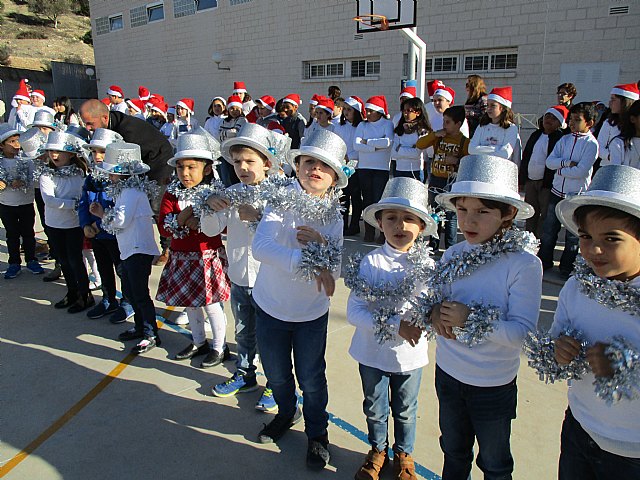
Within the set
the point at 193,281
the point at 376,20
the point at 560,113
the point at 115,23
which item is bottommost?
the point at 193,281

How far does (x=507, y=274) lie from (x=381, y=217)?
0.68 meters

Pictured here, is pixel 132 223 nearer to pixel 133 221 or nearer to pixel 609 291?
pixel 133 221

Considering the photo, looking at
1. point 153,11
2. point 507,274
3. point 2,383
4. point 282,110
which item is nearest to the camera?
point 507,274

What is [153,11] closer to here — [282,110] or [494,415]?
[282,110]

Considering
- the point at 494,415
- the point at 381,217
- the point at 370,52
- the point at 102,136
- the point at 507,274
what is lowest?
the point at 494,415

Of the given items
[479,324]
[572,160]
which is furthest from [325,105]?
[479,324]

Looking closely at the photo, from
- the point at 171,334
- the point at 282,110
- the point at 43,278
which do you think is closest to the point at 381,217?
the point at 171,334

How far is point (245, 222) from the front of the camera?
315 centimetres

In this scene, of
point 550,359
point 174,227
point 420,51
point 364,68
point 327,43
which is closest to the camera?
point 550,359

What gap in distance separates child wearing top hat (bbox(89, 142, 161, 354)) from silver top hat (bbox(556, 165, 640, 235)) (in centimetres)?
333

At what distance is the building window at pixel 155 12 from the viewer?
68.1 ft

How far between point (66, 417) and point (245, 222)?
5.92ft

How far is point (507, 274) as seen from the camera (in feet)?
6.42

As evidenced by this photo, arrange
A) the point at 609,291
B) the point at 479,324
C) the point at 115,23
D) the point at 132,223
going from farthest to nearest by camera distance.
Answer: the point at 115,23, the point at 132,223, the point at 479,324, the point at 609,291
